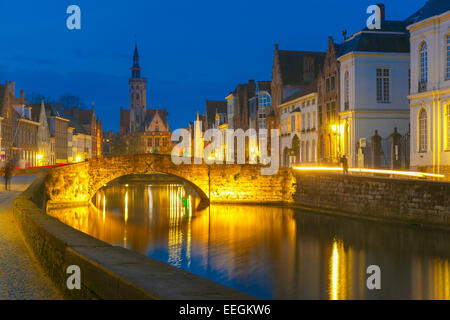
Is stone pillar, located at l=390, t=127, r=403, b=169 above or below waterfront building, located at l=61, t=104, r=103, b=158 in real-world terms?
below

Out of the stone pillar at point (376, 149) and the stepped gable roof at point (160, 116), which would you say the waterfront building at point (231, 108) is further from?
the stepped gable roof at point (160, 116)

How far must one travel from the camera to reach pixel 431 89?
2648 centimetres

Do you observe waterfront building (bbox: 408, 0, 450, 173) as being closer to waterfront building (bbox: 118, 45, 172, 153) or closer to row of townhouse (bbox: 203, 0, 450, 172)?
row of townhouse (bbox: 203, 0, 450, 172)

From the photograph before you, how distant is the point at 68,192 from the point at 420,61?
19551mm

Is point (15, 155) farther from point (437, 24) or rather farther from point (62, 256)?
point (62, 256)

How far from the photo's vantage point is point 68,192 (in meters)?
34.7

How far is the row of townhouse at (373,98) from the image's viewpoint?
26.3 m

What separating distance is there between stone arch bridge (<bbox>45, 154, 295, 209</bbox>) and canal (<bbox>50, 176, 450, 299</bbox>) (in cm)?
137

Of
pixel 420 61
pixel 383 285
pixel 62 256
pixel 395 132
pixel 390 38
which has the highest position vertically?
pixel 390 38

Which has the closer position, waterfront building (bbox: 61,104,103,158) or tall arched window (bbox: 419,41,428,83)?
tall arched window (bbox: 419,41,428,83)

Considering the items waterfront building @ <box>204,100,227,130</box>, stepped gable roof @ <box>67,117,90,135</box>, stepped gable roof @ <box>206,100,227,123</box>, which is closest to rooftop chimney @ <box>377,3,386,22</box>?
waterfront building @ <box>204,100,227,130</box>

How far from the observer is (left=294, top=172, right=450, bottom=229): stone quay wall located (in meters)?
21.7

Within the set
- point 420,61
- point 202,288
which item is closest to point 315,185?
point 420,61

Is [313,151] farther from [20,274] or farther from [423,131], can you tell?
[20,274]
